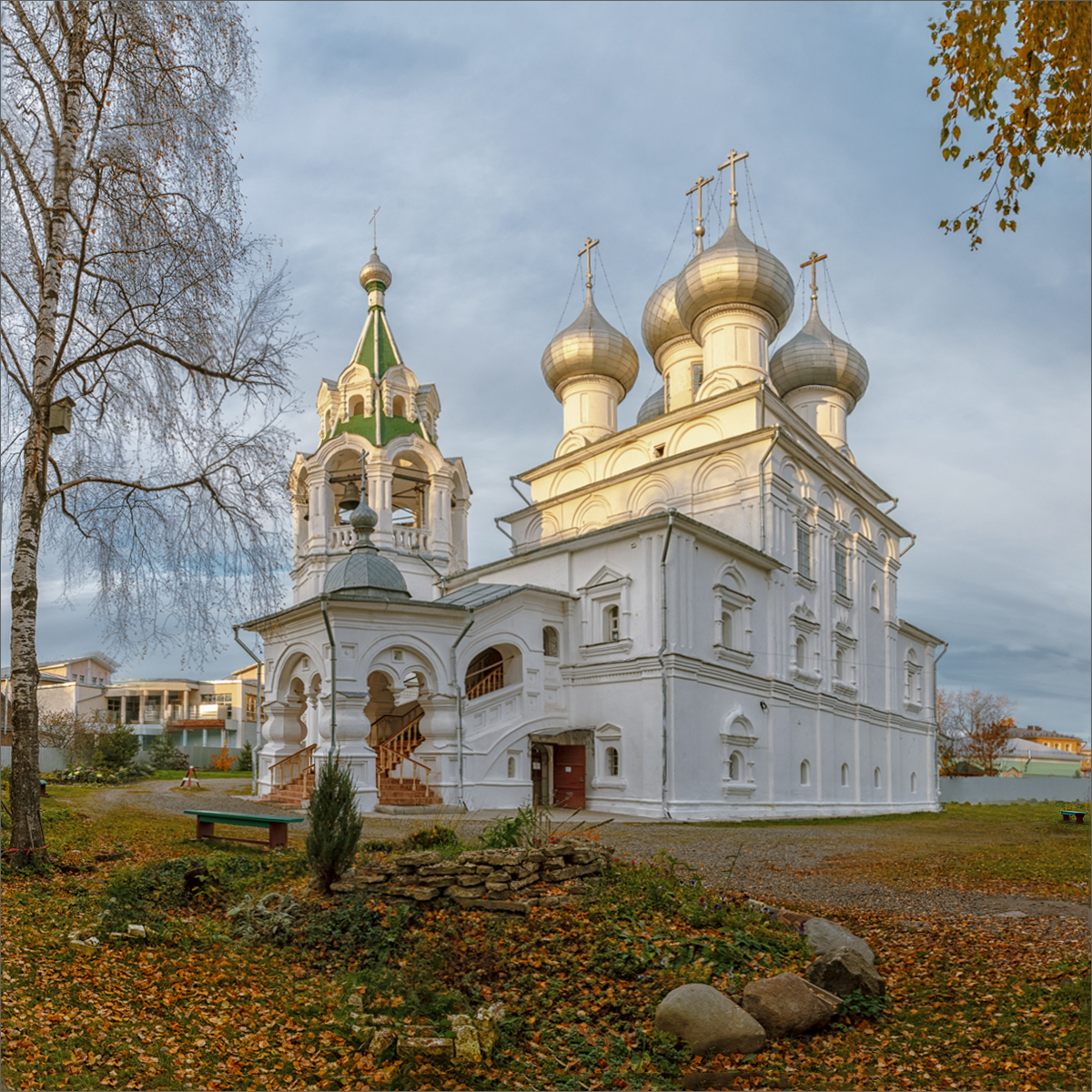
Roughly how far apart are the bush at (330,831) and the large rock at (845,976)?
154 inches

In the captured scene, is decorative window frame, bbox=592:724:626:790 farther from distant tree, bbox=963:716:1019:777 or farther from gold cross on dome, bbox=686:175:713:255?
distant tree, bbox=963:716:1019:777

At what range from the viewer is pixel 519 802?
19984 millimetres

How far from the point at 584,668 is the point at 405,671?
4582 millimetres

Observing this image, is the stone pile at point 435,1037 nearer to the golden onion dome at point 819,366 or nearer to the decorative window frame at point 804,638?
the decorative window frame at point 804,638

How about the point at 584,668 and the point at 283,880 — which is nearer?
the point at 283,880

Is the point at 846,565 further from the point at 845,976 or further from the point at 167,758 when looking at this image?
the point at 167,758

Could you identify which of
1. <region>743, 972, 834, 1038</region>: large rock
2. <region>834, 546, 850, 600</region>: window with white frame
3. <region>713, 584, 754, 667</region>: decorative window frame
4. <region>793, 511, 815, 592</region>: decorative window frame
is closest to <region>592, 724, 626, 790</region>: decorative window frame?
<region>713, 584, 754, 667</region>: decorative window frame

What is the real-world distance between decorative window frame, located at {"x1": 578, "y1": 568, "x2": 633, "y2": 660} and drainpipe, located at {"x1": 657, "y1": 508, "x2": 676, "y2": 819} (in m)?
0.99

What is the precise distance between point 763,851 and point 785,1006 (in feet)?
26.3

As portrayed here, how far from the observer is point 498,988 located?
6.43 m

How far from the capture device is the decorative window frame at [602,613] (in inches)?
835

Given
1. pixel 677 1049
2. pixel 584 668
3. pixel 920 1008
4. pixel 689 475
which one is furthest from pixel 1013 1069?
pixel 689 475

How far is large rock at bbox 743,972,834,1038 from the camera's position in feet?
19.1

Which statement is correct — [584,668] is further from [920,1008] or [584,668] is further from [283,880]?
[920,1008]
